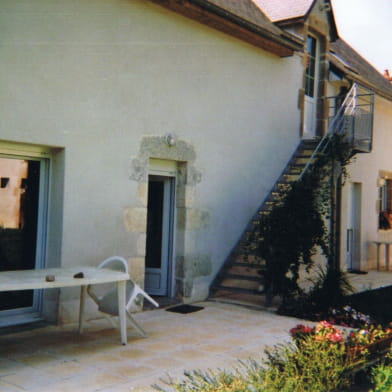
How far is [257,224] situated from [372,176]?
20.8ft

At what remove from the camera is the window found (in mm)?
13672

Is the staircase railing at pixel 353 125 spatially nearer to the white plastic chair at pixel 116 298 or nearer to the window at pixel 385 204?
the window at pixel 385 204

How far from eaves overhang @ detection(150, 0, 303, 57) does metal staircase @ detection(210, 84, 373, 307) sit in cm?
178

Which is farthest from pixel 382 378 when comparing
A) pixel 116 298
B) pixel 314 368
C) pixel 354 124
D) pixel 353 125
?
pixel 354 124

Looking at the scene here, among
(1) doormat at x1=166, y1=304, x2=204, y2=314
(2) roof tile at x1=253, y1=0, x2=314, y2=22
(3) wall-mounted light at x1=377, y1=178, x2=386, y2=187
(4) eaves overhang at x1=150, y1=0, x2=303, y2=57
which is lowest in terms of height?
(1) doormat at x1=166, y1=304, x2=204, y2=314

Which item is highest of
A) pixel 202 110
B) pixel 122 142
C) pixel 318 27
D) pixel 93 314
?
pixel 318 27

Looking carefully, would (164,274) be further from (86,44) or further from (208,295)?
(86,44)

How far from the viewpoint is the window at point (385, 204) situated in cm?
1367

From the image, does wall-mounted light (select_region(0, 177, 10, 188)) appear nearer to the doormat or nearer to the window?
the doormat

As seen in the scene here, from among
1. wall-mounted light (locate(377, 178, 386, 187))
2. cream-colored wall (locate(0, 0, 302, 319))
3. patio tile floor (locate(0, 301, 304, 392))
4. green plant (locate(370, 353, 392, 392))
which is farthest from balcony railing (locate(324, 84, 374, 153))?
green plant (locate(370, 353, 392, 392))

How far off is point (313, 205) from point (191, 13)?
3243mm

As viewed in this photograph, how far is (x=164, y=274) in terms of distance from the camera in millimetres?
7770

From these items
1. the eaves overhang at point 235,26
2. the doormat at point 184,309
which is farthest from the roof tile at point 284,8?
the doormat at point 184,309

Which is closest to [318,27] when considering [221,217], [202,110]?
[202,110]
